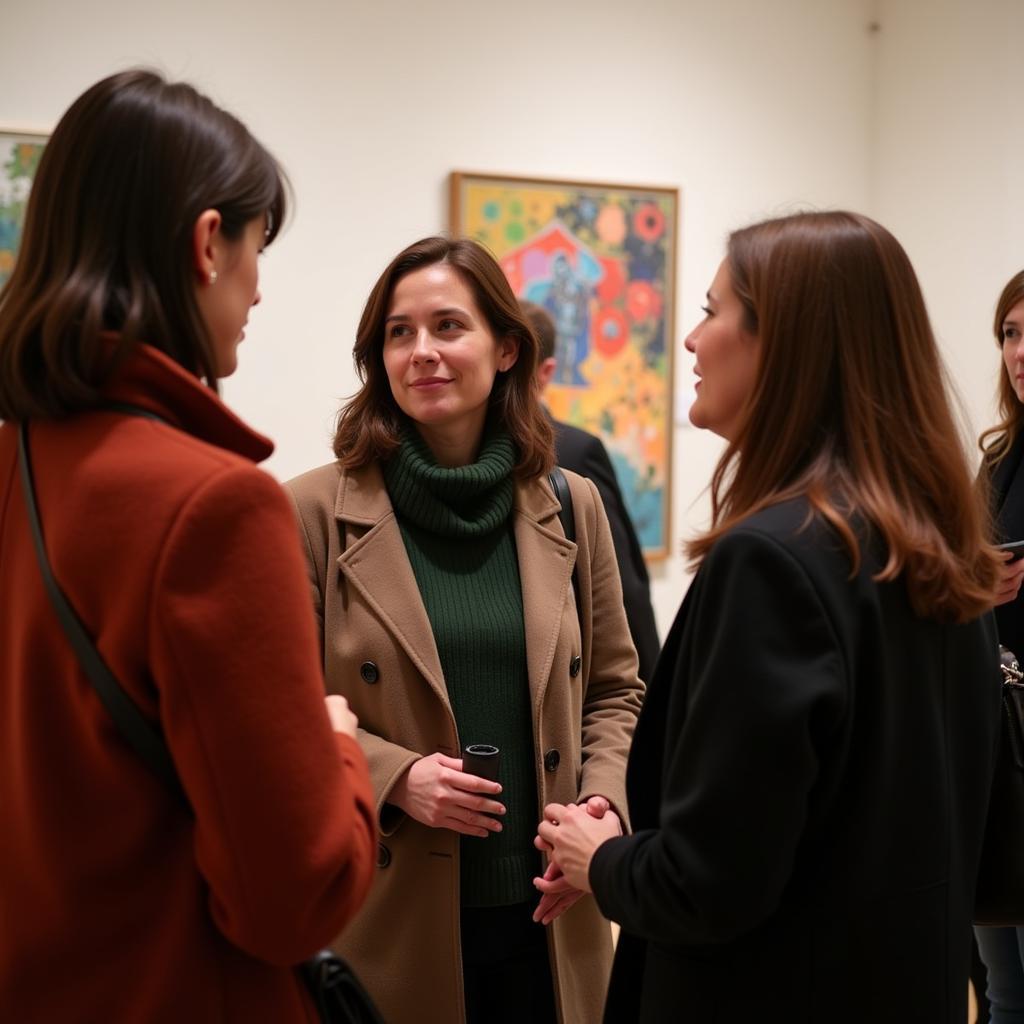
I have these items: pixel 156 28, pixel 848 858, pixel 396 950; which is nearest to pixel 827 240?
pixel 848 858

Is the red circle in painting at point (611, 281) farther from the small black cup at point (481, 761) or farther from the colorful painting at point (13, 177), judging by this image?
the small black cup at point (481, 761)

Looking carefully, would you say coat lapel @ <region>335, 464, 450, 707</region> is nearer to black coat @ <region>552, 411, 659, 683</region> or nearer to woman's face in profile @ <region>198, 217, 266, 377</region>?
woman's face in profile @ <region>198, 217, 266, 377</region>

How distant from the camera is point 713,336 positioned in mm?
1402

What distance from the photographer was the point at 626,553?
11.9 ft

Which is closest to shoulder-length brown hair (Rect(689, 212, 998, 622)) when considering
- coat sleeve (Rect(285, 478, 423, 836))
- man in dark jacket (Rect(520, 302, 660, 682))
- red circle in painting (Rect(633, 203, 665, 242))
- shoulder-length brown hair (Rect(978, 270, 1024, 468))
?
coat sleeve (Rect(285, 478, 423, 836))

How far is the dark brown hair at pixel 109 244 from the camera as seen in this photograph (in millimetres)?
1050

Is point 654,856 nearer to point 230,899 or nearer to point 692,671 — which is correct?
point 692,671

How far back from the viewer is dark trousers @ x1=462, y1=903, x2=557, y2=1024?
190cm

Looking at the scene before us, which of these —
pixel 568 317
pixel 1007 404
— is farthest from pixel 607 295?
pixel 1007 404

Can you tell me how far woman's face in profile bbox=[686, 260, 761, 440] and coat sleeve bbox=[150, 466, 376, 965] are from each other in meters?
0.60

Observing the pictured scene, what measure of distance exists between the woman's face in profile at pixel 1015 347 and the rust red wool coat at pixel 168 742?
6.88ft

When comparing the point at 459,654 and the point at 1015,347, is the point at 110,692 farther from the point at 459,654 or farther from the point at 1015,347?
the point at 1015,347

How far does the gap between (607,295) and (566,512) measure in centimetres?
243

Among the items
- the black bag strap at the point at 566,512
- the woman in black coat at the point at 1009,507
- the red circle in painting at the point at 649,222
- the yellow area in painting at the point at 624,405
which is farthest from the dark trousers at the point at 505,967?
the red circle in painting at the point at 649,222
